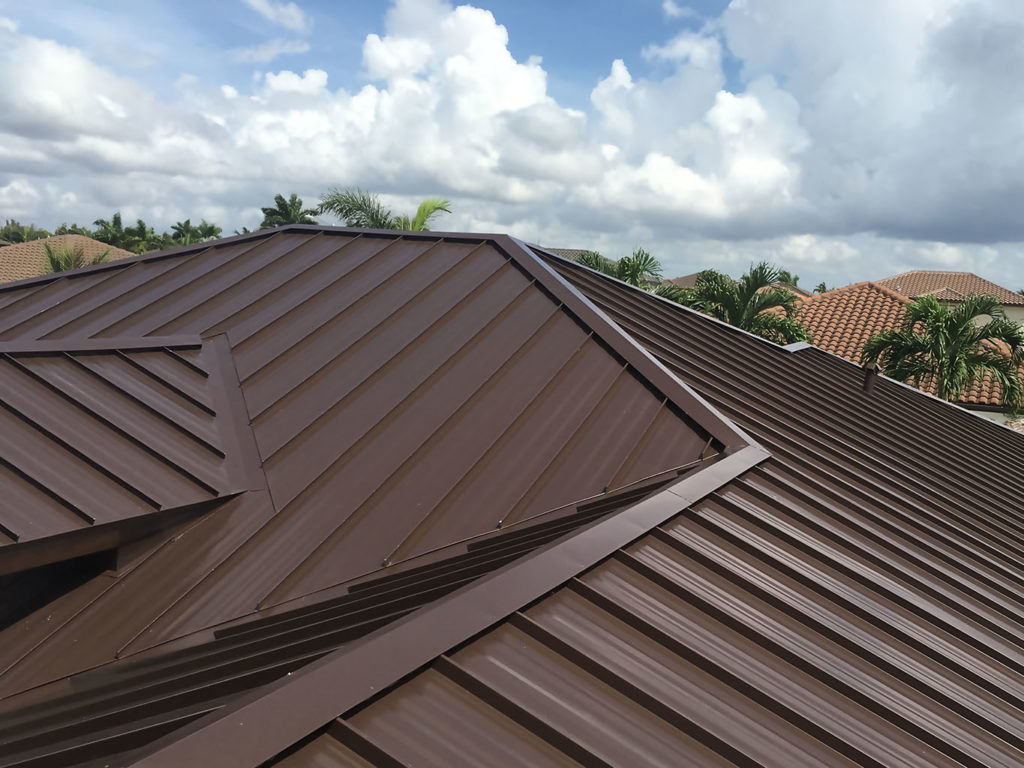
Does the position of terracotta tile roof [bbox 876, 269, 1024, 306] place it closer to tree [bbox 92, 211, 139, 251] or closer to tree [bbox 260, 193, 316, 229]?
tree [bbox 260, 193, 316, 229]

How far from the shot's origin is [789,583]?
515 cm

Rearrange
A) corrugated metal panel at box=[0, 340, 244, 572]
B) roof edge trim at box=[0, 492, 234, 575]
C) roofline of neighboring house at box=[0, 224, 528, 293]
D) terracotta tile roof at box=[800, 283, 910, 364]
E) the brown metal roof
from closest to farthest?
the brown metal roof → roof edge trim at box=[0, 492, 234, 575] → corrugated metal panel at box=[0, 340, 244, 572] → roofline of neighboring house at box=[0, 224, 528, 293] → terracotta tile roof at box=[800, 283, 910, 364]

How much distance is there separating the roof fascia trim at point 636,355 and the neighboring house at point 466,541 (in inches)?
1.7

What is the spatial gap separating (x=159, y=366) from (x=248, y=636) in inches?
162

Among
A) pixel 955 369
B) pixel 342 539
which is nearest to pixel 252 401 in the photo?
pixel 342 539

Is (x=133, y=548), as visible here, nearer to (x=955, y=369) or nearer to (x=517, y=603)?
(x=517, y=603)

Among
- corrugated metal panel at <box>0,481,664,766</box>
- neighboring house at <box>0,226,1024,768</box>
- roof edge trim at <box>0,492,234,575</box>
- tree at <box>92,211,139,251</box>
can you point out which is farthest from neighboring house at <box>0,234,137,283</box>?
corrugated metal panel at <box>0,481,664,766</box>

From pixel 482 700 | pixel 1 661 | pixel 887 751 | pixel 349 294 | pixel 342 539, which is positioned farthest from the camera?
pixel 349 294

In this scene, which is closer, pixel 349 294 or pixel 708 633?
pixel 708 633

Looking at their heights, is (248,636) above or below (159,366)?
below

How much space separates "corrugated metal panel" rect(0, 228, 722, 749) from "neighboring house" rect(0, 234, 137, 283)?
5295 cm

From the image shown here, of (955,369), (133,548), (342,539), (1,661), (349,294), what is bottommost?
(1,661)

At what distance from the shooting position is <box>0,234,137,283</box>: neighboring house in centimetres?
5709

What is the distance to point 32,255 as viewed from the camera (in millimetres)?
60500
